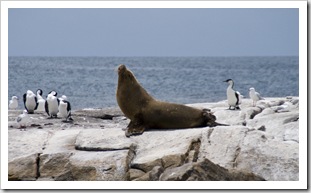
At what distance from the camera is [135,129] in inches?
435

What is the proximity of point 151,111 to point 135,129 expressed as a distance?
583 millimetres

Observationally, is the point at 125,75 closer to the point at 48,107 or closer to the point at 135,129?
the point at 135,129

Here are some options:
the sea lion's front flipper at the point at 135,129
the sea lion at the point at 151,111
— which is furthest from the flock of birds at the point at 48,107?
the sea lion's front flipper at the point at 135,129

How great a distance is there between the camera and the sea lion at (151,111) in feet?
37.4

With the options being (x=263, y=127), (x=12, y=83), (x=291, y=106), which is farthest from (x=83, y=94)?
(x=263, y=127)

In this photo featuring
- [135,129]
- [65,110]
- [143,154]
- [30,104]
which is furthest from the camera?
[30,104]

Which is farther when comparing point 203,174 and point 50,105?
point 50,105

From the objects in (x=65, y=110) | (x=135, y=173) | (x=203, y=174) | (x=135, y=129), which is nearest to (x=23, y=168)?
A: (x=135, y=173)

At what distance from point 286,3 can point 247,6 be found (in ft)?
→ 1.86

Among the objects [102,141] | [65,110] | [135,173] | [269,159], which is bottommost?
[135,173]

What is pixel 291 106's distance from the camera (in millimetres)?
13742

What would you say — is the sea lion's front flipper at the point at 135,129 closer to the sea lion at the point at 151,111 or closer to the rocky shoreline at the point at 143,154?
the sea lion at the point at 151,111

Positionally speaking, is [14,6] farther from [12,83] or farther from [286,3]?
[12,83]

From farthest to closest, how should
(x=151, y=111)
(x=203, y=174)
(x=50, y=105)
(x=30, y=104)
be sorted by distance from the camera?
(x=30, y=104), (x=50, y=105), (x=151, y=111), (x=203, y=174)
